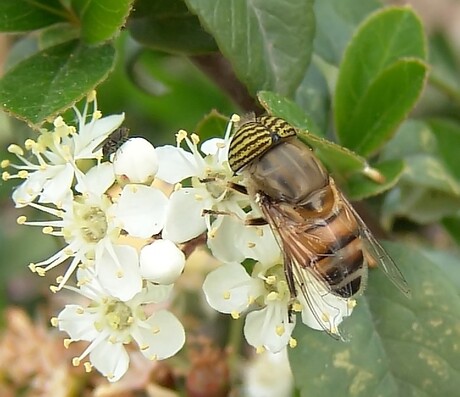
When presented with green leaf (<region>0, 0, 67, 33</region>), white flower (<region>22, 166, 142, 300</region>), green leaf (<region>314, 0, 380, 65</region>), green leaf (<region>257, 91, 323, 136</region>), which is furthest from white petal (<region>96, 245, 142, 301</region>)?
green leaf (<region>314, 0, 380, 65</region>)

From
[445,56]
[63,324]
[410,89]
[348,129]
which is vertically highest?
[410,89]

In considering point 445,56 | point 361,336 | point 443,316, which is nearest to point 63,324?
point 361,336

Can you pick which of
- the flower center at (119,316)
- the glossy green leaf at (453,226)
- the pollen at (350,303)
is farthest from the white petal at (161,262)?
the glossy green leaf at (453,226)

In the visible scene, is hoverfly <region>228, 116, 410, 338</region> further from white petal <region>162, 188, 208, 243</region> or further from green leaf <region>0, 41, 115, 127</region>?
green leaf <region>0, 41, 115, 127</region>

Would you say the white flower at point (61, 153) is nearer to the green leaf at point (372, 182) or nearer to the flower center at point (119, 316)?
the flower center at point (119, 316)

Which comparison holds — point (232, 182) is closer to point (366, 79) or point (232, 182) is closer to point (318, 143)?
point (318, 143)

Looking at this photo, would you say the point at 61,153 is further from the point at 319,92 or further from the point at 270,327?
the point at 319,92
